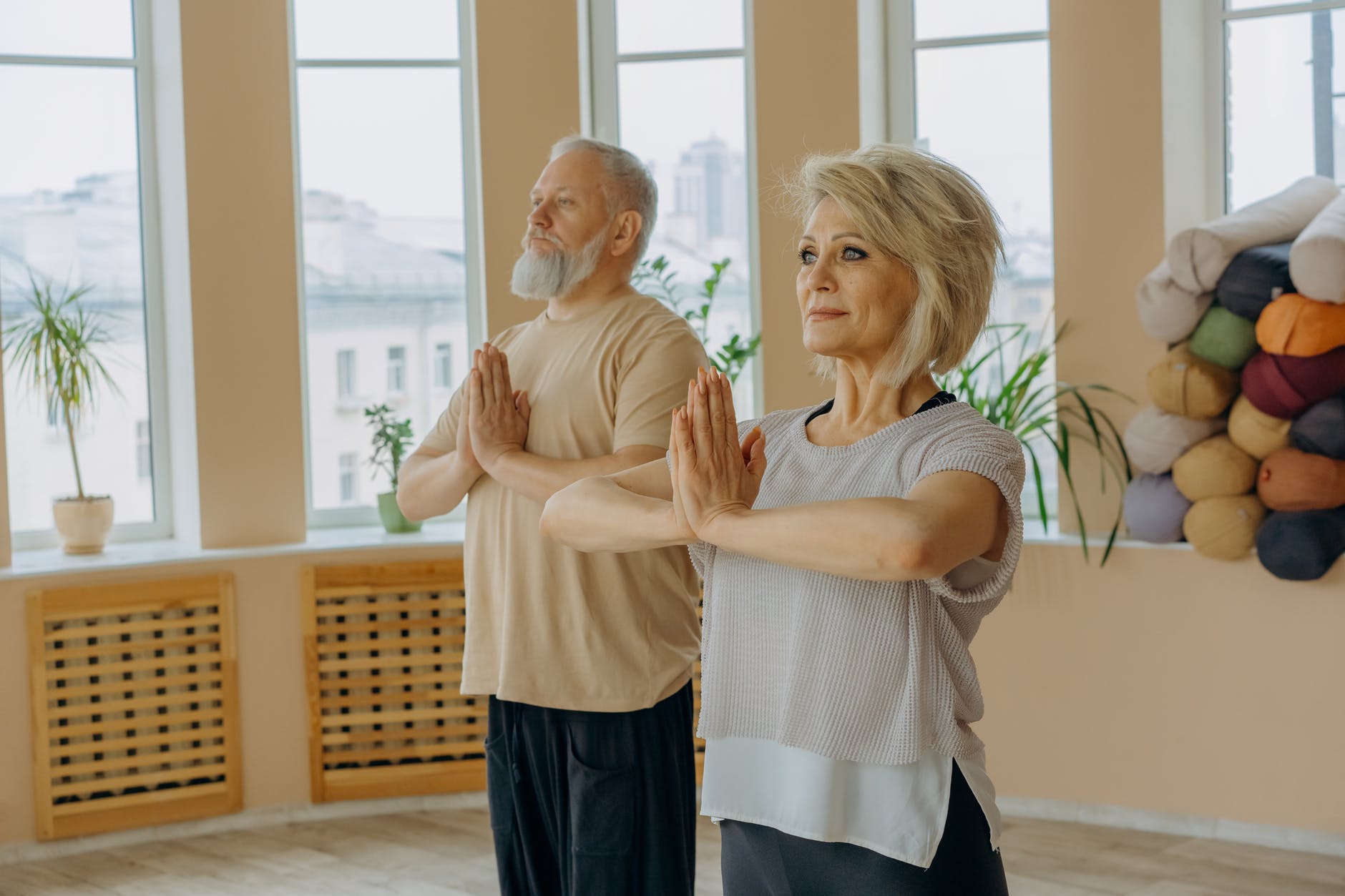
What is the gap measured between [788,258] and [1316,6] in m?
1.74

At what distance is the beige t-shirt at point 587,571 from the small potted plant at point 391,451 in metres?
2.02

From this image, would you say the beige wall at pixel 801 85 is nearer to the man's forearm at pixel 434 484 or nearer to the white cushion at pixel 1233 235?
the white cushion at pixel 1233 235

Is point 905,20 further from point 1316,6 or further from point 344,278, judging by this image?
point 344,278

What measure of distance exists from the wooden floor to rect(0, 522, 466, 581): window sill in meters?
0.82

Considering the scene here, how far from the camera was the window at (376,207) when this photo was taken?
4.45 metres

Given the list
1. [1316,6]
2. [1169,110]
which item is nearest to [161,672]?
[1169,110]

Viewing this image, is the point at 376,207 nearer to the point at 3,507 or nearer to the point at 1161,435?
the point at 3,507

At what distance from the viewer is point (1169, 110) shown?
151 inches

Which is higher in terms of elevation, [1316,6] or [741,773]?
[1316,6]

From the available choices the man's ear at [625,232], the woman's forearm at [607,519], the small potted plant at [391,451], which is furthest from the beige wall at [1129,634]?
the woman's forearm at [607,519]

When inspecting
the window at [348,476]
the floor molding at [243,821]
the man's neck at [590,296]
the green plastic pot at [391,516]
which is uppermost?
the man's neck at [590,296]

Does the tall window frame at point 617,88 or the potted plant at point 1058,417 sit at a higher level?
the tall window frame at point 617,88

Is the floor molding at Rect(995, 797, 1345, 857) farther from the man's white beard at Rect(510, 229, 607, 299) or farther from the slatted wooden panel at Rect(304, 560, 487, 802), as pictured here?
the man's white beard at Rect(510, 229, 607, 299)

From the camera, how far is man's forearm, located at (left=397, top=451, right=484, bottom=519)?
226 cm
